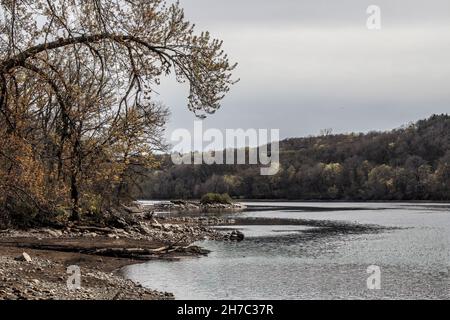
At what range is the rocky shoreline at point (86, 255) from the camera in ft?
57.9

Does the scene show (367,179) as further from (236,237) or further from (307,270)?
(307,270)

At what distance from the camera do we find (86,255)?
27406 mm

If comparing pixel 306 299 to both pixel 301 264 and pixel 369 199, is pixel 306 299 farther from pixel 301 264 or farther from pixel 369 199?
pixel 369 199

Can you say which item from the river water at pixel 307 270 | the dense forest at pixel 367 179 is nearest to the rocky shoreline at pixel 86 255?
the river water at pixel 307 270

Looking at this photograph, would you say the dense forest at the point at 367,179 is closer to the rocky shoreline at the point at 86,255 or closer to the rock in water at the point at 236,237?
the rock in water at the point at 236,237

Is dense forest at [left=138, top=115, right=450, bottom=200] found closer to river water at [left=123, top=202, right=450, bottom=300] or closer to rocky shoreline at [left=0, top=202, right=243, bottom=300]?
river water at [left=123, top=202, right=450, bottom=300]

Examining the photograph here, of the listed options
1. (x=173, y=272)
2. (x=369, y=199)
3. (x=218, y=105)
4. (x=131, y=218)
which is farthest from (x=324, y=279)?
(x=369, y=199)

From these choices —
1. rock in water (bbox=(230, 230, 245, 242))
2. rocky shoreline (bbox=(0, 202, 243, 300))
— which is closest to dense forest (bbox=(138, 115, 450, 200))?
rock in water (bbox=(230, 230, 245, 242))

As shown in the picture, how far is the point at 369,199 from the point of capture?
6604 inches

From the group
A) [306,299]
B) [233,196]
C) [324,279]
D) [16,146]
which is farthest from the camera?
[233,196]

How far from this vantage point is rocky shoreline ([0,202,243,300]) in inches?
695

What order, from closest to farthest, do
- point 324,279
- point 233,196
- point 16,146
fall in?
point 16,146, point 324,279, point 233,196

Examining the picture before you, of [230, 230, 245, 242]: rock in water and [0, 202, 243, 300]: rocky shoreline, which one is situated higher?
[0, 202, 243, 300]: rocky shoreline

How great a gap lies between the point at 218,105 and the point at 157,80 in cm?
172
